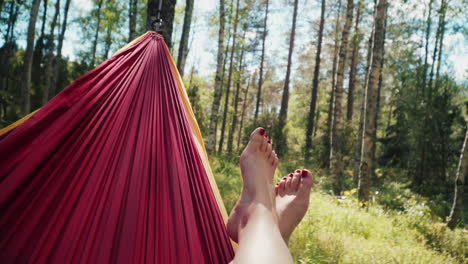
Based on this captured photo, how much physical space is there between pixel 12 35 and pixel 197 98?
8.21m

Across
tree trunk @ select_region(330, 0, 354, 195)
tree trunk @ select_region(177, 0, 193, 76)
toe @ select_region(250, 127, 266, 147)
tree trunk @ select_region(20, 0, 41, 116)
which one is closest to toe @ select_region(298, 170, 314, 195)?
toe @ select_region(250, 127, 266, 147)

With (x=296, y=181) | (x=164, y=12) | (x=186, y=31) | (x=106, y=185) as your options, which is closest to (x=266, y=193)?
(x=296, y=181)

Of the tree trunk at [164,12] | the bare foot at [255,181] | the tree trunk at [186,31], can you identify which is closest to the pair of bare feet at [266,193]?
the bare foot at [255,181]

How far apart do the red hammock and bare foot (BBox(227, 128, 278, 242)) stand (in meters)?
0.06

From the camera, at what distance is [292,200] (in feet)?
4.53

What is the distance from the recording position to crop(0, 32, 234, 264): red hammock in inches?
32.6

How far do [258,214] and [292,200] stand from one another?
37 cm

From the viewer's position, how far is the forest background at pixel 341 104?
2.94 meters

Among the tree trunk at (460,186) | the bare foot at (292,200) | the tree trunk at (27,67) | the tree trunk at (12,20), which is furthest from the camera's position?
the tree trunk at (12,20)

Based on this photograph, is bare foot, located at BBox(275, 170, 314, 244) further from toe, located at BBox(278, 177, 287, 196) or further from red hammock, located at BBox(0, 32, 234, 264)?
red hammock, located at BBox(0, 32, 234, 264)

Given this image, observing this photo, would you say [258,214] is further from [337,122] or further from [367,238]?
[337,122]

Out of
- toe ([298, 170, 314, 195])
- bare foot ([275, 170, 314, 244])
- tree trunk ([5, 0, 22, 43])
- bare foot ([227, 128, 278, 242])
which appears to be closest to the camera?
bare foot ([227, 128, 278, 242])

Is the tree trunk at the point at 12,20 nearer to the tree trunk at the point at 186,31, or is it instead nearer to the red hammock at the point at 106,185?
the tree trunk at the point at 186,31

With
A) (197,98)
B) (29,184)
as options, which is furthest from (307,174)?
(197,98)
